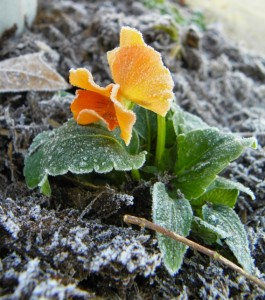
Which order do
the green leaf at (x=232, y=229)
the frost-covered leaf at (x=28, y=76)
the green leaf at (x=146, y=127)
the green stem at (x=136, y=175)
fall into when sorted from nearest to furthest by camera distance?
the green leaf at (x=232, y=229) < the green stem at (x=136, y=175) < the green leaf at (x=146, y=127) < the frost-covered leaf at (x=28, y=76)

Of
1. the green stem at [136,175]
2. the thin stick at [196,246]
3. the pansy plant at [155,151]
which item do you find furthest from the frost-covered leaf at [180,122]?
the thin stick at [196,246]

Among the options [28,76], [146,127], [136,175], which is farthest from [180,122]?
[28,76]

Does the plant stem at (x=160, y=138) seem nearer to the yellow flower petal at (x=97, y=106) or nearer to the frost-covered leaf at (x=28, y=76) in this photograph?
the yellow flower petal at (x=97, y=106)

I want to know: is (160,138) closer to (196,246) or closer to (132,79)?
(132,79)

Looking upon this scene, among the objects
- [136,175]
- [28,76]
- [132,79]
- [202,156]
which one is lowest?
[28,76]

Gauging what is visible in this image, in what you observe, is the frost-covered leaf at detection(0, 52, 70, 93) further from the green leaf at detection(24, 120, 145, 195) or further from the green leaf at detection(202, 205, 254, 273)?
the green leaf at detection(202, 205, 254, 273)

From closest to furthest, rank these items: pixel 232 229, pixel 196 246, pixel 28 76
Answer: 1. pixel 196 246
2. pixel 232 229
3. pixel 28 76

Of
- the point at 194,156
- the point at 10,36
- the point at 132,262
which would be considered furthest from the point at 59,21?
the point at 132,262
